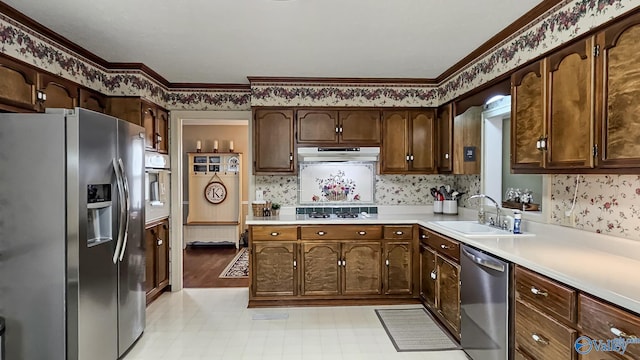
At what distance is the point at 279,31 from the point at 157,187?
7.38 ft

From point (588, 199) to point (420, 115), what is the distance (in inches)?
81.9

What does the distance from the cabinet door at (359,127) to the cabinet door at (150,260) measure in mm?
2307

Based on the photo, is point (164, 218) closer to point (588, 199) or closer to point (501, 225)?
point (501, 225)

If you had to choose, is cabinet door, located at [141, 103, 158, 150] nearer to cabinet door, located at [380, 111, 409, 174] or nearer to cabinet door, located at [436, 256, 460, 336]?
cabinet door, located at [380, 111, 409, 174]

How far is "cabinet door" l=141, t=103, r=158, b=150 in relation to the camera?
143 inches

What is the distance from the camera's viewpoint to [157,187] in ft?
12.6

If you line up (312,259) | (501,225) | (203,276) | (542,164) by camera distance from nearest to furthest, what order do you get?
(542,164), (501,225), (312,259), (203,276)

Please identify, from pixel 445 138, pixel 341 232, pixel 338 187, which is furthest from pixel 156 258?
pixel 445 138

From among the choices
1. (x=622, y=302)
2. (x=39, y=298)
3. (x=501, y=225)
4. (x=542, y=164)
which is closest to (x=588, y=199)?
(x=542, y=164)

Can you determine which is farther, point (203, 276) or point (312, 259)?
point (203, 276)

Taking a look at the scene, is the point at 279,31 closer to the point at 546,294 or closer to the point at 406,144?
the point at 406,144

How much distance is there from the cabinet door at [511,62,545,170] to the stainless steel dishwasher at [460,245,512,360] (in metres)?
0.72

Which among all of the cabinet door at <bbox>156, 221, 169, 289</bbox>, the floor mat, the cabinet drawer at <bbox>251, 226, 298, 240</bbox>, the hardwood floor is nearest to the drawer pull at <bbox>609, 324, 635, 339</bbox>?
the floor mat

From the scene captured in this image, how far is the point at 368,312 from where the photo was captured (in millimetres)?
3533
